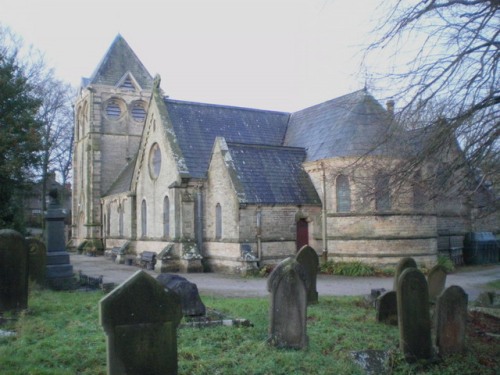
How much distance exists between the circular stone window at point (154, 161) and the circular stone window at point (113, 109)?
15.2 metres

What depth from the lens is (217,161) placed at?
24547 millimetres

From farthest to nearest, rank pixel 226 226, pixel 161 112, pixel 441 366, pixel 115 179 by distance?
pixel 115 179
pixel 161 112
pixel 226 226
pixel 441 366

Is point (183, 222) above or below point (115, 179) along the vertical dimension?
below

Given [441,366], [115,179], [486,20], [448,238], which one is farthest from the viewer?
[115,179]

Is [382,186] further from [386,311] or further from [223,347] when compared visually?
[223,347]

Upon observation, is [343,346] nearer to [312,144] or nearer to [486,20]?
[486,20]

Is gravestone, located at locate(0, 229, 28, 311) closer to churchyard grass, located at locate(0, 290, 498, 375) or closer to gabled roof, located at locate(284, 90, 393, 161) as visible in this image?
churchyard grass, located at locate(0, 290, 498, 375)

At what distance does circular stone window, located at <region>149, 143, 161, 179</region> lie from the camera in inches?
1107

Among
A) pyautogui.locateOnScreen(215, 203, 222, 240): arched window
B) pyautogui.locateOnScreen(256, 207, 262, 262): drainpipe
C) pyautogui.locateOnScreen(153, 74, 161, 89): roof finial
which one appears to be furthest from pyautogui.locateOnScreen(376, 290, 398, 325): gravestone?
pyautogui.locateOnScreen(153, 74, 161, 89): roof finial

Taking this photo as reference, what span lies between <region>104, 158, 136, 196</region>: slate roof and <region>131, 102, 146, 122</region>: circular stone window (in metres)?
4.09

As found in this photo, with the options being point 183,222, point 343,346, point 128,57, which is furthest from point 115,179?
point 343,346

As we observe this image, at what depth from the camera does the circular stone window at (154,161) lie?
28.1 meters

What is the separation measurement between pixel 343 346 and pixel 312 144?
65.6 ft

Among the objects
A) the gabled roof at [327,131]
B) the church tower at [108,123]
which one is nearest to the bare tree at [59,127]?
the church tower at [108,123]
